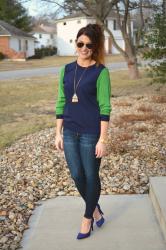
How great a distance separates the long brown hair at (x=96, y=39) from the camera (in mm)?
3486

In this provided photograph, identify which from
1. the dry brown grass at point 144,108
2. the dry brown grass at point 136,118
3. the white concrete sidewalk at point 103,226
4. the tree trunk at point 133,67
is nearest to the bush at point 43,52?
the tree trunk at point 133,67

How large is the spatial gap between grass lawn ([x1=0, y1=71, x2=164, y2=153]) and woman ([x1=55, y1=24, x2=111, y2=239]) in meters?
4.32

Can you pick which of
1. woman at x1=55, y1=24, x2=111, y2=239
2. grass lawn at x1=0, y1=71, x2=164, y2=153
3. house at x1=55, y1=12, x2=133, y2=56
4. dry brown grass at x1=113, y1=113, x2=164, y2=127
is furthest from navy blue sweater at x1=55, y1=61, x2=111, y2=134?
house at x1=55, y1=12, x2=133, y2=56

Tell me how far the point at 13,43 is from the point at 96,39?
166ft

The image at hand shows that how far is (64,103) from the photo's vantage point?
12.1ft

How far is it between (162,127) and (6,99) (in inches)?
312

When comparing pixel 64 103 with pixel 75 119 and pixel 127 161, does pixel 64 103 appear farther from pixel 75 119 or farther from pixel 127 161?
pixel 127 161

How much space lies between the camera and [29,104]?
13.9 meters

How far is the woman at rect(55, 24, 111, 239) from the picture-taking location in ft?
11.4

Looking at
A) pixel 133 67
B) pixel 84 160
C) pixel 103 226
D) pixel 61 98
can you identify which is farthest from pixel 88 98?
pixel 133 67

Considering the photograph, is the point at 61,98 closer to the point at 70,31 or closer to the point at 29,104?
the point at 29,104

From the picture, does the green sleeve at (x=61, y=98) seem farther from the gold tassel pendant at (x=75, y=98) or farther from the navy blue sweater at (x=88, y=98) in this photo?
the gold tassel pendant at (x=75, y=98)

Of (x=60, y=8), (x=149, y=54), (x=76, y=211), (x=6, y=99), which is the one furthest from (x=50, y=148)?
(x=60, y=8)

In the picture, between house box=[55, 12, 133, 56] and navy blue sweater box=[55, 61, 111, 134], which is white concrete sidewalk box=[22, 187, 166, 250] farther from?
house box=[55, 12, 133, 56]
